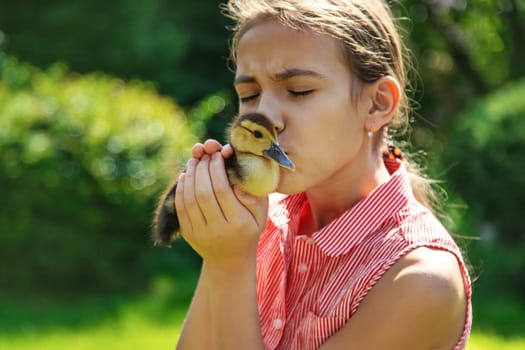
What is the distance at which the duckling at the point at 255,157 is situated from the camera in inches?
95.7

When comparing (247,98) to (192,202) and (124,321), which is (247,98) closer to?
(192,202)

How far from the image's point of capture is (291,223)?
2885 mm

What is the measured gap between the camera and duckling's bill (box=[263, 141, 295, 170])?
2.43 meters

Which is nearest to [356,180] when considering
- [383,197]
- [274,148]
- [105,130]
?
[383,197]

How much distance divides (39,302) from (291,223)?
22.6 ft

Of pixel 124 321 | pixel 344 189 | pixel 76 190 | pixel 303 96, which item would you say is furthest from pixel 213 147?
pixel 76 190

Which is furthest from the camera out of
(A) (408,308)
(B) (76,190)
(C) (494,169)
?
(C) (494,169)

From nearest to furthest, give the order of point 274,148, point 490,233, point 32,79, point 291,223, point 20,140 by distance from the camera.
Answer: point 274,148 < point 291,223 < point 20,140 < point 490,233 < point 32,79

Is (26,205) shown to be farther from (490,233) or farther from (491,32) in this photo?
(491,32)

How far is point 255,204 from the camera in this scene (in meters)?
2.52

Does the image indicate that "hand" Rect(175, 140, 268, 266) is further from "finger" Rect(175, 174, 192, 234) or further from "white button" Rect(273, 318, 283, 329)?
"white button" Rect(273, 318, 283, 329)

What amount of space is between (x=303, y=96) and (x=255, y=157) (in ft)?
0.72

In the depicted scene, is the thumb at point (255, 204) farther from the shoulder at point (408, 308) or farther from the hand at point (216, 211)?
the shoulder at point (408, 308)

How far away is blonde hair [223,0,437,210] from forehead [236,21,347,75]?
2 centimetres
